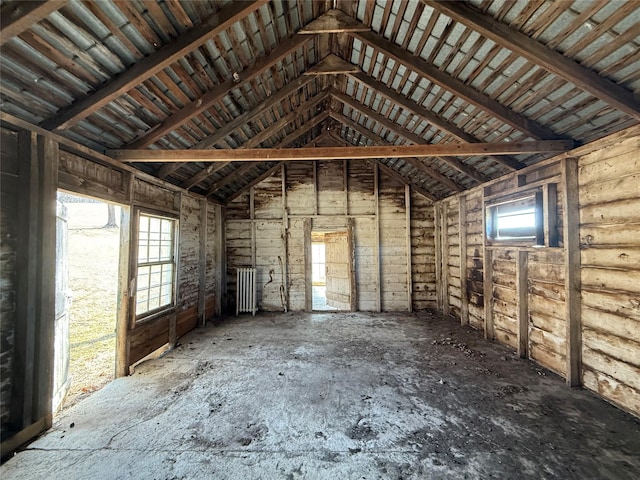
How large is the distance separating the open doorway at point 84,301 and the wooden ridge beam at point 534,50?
4331mm

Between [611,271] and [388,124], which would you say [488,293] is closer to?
[611,271]

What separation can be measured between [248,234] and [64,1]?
5.76 m

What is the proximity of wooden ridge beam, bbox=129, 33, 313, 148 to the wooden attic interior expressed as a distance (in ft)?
0.07

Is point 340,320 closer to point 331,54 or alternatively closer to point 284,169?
point 284,169

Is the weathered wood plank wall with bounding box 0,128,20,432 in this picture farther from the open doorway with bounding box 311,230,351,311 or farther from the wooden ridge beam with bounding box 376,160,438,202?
the wooden ridge beam with bounding box 376,160,438,202

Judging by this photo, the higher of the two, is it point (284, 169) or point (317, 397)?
point (284, 169)

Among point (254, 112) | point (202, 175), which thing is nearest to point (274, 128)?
point (254, 112)

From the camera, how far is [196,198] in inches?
230

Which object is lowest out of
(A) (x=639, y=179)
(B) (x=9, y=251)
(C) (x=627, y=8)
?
(B) (x=9, y=251)

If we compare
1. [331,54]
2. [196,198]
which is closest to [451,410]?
[331,54]

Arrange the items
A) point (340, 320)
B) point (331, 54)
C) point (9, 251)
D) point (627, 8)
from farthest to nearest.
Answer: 1. point (340, 320)
2. point (331, 54)
3. point (9, 251)
4. point (627, 8)

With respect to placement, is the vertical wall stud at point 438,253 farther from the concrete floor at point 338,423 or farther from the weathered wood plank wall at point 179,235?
the weathered wood plank wall at point 179,235

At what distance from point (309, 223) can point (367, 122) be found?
2.89 metres

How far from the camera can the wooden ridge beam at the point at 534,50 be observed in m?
2.32
